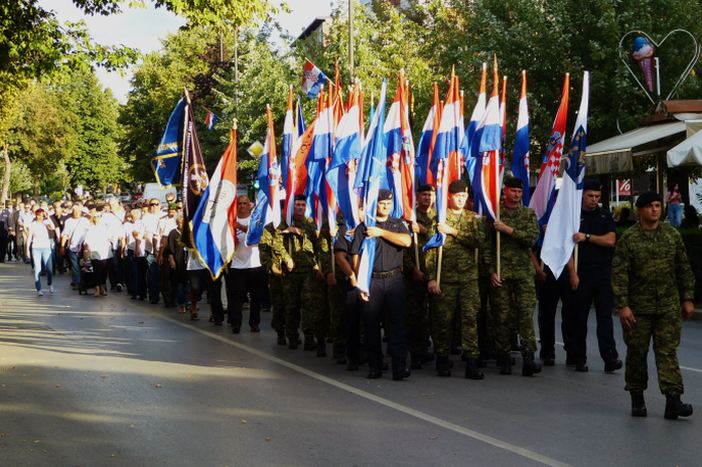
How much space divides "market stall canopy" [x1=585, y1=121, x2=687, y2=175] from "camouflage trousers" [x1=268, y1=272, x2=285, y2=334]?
749cm

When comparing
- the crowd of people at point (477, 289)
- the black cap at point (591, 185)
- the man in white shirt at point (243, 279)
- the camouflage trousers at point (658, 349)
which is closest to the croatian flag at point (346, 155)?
the crowd of people at point (477, 289)

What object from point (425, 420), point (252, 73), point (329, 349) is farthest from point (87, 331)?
point (252, 73)

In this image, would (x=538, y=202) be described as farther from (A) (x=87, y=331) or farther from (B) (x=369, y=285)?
(A) (x=87, y=331)

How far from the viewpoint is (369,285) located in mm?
10617

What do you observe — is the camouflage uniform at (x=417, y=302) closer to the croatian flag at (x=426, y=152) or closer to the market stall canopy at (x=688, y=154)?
the croatian flag at (x=426, y=152)

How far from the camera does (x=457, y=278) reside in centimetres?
1080

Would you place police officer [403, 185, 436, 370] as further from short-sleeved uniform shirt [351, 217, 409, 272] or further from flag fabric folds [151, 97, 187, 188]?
flag fabric folds [151, 97, 187, 188]

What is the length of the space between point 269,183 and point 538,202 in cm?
369

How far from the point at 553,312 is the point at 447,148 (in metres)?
2.13

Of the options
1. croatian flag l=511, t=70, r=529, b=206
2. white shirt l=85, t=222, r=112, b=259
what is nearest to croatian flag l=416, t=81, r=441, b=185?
croatian flag l=511, t=70, r=529, b=206

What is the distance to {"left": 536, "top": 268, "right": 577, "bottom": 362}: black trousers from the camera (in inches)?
448

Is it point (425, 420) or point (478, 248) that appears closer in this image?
point (425, 420)

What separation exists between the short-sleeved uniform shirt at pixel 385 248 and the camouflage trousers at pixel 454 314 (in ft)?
1.92

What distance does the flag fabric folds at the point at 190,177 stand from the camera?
1559 centimetres
